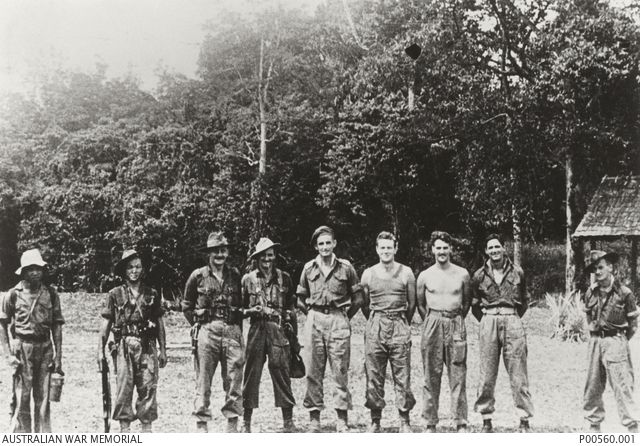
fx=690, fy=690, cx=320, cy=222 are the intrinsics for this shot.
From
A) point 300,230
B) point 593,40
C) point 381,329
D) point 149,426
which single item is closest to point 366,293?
point 381,329

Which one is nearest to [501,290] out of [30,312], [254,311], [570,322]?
[254,311]

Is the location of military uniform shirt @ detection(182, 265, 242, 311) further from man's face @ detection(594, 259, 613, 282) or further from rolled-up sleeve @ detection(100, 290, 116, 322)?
man's face @ detection(594, 259, 613, 282)

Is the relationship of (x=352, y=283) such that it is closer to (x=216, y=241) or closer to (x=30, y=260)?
(x=216, y=241)

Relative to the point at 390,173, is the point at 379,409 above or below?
below

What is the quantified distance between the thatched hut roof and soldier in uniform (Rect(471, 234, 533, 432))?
1184 cm

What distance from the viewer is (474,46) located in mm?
19750

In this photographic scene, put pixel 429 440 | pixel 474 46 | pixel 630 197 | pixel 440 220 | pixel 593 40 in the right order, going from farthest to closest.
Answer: pixel 440 220, pixel 474 46, pixel 630 197, pixel 593 40, pixel 429 440

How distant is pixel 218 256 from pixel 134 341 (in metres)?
1.13

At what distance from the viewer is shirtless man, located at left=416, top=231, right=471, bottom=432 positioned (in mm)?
6504

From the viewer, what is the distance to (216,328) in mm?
6609

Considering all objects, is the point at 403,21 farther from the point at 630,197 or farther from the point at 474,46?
the point at 630,197

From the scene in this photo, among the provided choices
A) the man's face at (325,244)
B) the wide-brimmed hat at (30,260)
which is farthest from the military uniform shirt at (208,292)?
the wide-brimmed hat at (30,260)

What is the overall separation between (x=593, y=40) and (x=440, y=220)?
10859mm

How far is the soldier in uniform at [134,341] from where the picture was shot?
6230 mm
